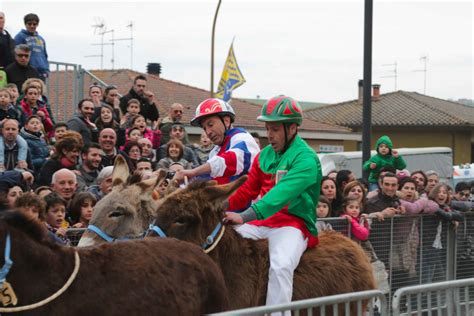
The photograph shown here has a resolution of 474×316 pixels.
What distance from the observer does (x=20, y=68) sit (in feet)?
49.0

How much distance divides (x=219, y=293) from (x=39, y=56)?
1053 cm

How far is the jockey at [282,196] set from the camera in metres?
6.98

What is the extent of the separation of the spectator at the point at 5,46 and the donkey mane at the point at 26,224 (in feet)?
33.6

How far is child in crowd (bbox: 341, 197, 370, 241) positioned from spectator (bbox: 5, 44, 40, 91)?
6.47 meters

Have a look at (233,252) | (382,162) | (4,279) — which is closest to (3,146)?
(233,252)

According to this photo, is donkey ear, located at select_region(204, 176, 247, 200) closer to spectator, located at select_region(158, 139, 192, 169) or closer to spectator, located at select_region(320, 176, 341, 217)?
spectator, located at select_region(320, 176, 341, 217)

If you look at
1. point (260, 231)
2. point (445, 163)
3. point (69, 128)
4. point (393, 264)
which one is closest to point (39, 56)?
point (69, 128)

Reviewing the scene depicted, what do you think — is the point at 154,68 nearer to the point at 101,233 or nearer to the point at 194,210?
the point at 101,233

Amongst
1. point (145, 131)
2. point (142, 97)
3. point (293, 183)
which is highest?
point (142, 97)

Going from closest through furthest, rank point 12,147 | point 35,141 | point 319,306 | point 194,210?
point 319,306, point 194,210, point 12,147, point 35,141

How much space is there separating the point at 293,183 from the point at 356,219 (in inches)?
179

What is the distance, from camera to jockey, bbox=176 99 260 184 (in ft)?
25.9

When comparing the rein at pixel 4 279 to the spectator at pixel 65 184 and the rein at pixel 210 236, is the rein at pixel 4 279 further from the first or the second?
the spectator at pixel 65 184

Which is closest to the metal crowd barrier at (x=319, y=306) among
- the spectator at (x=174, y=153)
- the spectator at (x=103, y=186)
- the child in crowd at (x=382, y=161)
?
the spectator at (x=103, y=186)
